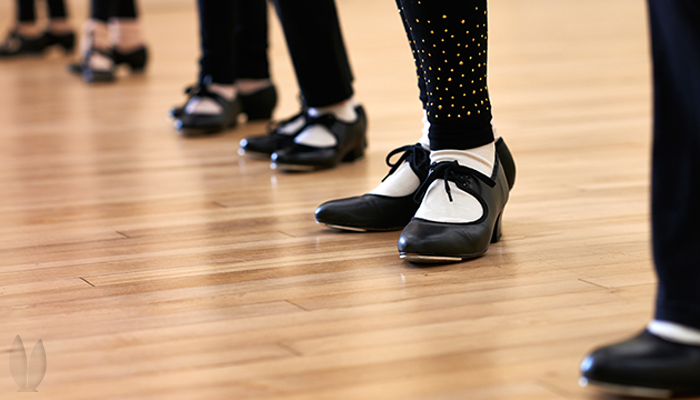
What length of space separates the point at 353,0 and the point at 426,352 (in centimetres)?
731

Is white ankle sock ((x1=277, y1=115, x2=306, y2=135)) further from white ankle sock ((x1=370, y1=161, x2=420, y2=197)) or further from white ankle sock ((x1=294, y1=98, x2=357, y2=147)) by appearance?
white ankle sock ((x1=370, y1=161, x2=420, y2=197))

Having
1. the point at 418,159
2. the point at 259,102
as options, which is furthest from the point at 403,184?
the point at 259,102

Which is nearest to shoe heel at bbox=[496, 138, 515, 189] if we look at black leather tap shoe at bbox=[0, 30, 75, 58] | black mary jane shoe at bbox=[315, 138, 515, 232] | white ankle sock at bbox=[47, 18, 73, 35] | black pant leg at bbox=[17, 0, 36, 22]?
black mary jane shoe at bbox=[315, 138, 515, 232]

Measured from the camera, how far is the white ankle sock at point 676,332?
599mm

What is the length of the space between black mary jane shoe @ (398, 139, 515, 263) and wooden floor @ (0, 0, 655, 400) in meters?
0.02

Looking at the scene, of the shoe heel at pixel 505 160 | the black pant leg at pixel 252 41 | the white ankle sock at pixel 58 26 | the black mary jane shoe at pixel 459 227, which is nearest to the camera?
the black mary jane shoe at pixel 459 227

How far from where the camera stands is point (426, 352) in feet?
2.31

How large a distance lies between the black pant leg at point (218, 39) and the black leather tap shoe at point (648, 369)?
1.42 meters

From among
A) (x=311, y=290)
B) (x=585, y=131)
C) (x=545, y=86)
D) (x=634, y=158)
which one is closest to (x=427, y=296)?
(x=311, y=290)

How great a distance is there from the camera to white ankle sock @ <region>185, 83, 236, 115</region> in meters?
1.90

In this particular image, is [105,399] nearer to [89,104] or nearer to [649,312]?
[649,312]

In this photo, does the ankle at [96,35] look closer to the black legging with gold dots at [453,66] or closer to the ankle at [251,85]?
the ankle at [251,85]

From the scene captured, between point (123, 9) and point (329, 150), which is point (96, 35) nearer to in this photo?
point (123, 9)

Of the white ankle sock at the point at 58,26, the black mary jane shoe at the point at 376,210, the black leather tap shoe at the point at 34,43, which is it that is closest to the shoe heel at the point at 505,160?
the black mary jane shoe at the point at 376,210
